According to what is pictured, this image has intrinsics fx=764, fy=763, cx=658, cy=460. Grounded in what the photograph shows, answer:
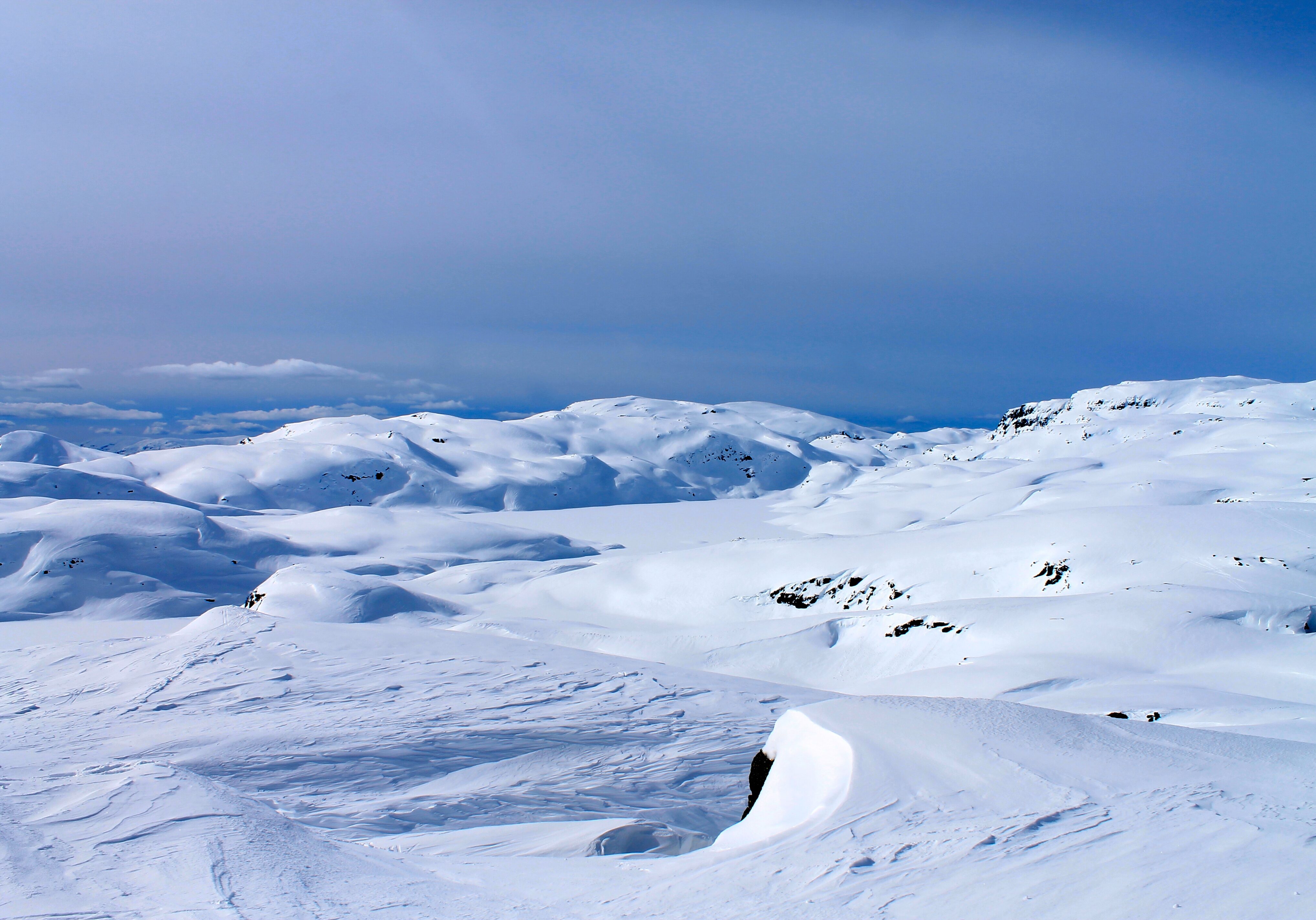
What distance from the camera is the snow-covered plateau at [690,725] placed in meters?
4.16

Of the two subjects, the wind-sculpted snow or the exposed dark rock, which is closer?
the exposed dark rock

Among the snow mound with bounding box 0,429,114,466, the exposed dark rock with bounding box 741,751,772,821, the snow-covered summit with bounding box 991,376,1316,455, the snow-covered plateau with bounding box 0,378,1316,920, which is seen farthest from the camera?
the snow mound with bounding box 0,429,114,466

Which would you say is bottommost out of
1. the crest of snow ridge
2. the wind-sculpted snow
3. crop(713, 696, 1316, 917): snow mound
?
the wind-sculpted snow

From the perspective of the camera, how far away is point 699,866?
4.43 meters

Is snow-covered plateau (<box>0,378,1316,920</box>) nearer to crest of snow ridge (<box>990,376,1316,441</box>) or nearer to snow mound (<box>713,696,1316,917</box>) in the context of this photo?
snow mound (<box>713,696,1316,917</box>)

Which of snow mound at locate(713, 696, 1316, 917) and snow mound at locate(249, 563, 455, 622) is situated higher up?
snow mound at locate(713, 696, 1316, 917)

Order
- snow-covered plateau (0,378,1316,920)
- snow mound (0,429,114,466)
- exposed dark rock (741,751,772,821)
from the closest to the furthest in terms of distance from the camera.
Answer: snow-covered plateau (0,378,1316,920)
exposed dark rock (741,751,772,821)
snow mound (0,429,114,466)

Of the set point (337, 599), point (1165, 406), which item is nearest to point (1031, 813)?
point (337, 599)

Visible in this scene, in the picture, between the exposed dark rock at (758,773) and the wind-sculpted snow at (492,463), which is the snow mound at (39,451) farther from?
the exposed dark rock at (758,773)

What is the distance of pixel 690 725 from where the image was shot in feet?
34.2

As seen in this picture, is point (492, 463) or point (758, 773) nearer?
point (758, 773)

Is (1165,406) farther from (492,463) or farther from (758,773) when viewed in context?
(758,773)

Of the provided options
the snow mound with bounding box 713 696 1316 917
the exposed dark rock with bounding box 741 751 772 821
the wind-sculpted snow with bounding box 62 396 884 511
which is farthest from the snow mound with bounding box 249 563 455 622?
the wind-sculpted snow with bounding box 62 396 884 511

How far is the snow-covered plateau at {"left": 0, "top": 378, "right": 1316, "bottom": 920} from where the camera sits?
416cm
